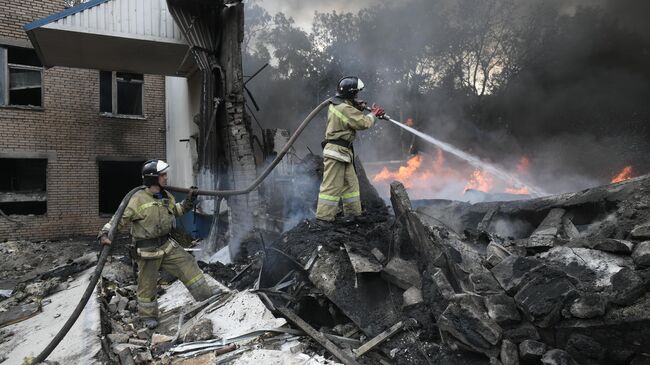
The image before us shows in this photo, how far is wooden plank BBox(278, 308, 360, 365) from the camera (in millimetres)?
3172

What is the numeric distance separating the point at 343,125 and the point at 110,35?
560 centimetres

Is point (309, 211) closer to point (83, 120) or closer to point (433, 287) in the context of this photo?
point (433, 287)

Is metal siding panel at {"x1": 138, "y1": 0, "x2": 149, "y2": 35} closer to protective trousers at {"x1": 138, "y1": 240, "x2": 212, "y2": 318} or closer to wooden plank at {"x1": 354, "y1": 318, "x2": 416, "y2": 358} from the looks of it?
protective trousers at {"x1": 138, "y1": 240, "x2": 212, "y2": 318}

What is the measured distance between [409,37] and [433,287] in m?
12.9

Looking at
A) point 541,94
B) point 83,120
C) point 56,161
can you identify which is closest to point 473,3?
point 541,94

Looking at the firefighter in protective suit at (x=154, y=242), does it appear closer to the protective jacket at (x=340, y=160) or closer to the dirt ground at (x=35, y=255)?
the protective jacket at (x=340, y=160)

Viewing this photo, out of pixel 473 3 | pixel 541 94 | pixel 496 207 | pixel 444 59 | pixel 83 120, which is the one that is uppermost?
pixel 473 3

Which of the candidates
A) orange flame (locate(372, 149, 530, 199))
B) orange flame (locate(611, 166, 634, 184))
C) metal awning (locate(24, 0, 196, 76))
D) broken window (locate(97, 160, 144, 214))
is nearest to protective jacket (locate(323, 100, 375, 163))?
metal awning (locate(24, 0, 196, 76))

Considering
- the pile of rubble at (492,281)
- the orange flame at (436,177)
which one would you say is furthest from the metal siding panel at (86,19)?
the orange flame at (436,177)

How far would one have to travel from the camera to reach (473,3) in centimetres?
1371

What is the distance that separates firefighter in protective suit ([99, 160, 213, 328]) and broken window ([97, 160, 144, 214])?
7.85m

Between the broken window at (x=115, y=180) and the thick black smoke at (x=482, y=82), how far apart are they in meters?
5.40

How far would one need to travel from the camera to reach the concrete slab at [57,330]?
3.59 metres

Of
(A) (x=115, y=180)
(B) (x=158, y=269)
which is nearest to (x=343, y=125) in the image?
(B) (x=158, y=269)
